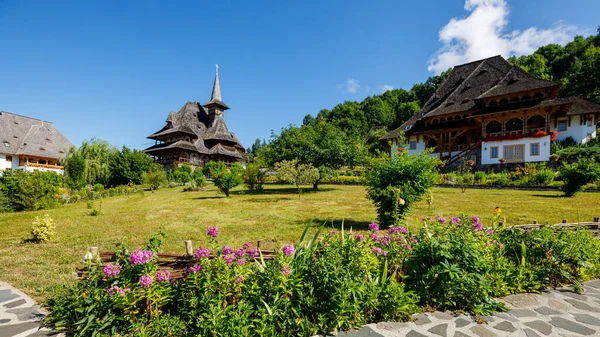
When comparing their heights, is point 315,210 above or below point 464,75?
below

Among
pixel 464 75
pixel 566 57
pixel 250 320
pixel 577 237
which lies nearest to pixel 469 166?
pixel 464 75

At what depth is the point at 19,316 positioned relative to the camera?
12.1 ft

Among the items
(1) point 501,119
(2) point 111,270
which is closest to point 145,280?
(2) point 111,270

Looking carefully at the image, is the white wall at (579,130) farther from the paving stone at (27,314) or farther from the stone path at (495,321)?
the paving stone at (27,314)

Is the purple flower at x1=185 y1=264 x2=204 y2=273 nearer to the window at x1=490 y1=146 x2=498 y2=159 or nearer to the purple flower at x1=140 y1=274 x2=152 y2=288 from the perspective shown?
the purple flower at x1=140 y1=274 x2=152 y2=288

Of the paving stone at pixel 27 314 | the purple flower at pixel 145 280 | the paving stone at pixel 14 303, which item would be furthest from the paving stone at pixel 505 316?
the paving stone at pixel 14 303

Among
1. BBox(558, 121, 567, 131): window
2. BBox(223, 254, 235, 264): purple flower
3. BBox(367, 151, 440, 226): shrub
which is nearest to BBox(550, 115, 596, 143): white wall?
BBox(558, 121, 567, 131): window

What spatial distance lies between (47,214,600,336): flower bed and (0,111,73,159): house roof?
45.9 meters

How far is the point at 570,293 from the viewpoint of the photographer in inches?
172

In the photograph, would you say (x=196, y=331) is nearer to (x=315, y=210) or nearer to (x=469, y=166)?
(x=315, y=210)

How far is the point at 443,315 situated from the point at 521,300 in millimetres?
1469

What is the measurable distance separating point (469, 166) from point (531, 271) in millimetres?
25412

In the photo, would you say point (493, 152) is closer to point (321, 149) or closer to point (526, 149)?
point (526, 149)

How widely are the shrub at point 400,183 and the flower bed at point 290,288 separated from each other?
11.2 ft
